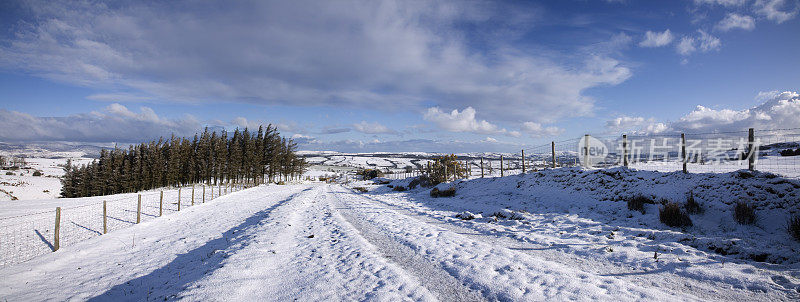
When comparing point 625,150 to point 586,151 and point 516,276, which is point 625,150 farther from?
point 516,276

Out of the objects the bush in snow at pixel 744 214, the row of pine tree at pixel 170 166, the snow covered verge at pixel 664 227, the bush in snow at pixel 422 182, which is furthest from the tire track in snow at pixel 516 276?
the row of pine tree at pixel 170 166

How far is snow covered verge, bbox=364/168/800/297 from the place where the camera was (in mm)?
5703

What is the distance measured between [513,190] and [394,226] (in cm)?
1124

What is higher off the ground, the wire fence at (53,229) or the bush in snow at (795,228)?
the bush in snow at (795,228)

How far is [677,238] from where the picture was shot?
302 inches

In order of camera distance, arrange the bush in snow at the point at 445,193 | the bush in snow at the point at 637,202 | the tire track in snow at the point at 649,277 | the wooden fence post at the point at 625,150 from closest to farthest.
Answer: the tire track in snow at the point at 649,277, the bush in snow at the point at 637,202, the wooden fence post at the point at 625,150, the bush in snow at the point at 445,193

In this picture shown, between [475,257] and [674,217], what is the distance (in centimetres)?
745

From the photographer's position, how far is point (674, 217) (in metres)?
9.16

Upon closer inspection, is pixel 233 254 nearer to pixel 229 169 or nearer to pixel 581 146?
pixel 581 146

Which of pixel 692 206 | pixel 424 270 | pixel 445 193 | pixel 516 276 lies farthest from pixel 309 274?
pixel 445 193

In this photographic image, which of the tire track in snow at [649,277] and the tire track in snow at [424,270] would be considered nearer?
the tire track in snow at [649,277]

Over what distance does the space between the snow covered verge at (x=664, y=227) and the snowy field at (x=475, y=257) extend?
0.14 feet

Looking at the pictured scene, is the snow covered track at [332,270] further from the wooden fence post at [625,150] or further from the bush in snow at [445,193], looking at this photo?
the wooden fence post at [625,150]

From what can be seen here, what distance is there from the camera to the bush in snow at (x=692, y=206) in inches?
378
